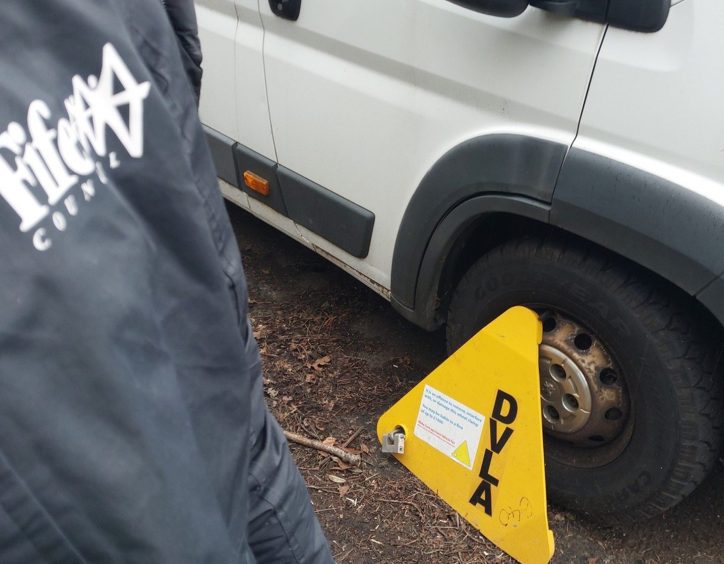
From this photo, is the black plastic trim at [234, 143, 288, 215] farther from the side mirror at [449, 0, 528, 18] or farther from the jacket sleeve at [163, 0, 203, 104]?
the jacket sleeve at [163, 0, 203, 104]

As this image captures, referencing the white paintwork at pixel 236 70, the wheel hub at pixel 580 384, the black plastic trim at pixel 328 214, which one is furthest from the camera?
the white paintwork at pixel 236 70

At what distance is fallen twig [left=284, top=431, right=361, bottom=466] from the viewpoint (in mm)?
2510

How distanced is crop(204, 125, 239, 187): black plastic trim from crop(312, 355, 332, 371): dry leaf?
787 millimetres

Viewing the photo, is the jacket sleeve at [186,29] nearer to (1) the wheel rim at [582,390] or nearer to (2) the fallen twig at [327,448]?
(1) the wheel rim at [582,390]

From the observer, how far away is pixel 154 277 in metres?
0.80

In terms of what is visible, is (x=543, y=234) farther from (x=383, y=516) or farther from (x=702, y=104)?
(x=383, y=516)

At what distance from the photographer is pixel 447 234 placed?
2.15 meters

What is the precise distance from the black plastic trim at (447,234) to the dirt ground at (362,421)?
49cm

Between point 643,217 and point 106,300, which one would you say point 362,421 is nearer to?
point 643,217

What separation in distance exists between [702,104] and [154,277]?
125 cm

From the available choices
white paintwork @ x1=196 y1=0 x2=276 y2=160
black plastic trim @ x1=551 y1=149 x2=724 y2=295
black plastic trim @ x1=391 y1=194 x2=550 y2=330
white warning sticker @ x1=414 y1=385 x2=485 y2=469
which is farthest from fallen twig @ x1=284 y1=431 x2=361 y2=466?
black plastic trim @ x1=551 y1=149 x2=724 y2=295

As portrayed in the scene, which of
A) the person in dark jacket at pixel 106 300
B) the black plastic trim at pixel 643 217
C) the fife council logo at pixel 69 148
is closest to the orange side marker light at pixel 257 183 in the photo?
the black plastic trim at pixel 643 217

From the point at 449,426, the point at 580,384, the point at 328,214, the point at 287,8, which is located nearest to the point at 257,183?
Answer: the point at 328,214

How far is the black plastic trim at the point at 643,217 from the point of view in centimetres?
161
